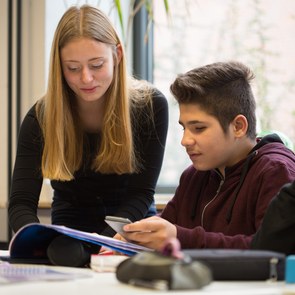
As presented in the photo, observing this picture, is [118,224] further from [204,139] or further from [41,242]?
[204,139]

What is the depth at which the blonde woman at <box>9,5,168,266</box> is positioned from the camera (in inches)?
76.3

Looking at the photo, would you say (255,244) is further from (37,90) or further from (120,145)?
(37,90)

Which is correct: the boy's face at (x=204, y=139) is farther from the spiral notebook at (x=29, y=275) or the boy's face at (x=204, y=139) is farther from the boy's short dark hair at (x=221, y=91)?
the spiral notebook at (x=29, y=275)

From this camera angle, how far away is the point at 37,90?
2.94m

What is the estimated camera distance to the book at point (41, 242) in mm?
1357

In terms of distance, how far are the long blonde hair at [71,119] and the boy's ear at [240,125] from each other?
0.40 meters

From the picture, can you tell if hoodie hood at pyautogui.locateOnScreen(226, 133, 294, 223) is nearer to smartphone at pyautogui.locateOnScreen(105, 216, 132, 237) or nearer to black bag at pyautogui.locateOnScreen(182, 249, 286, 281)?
smartphone at pyautogui.locateOnScreen(105, 216, 132, 237)

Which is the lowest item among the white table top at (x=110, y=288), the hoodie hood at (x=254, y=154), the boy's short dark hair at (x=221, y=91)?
the white table top at (x=110, y=288)

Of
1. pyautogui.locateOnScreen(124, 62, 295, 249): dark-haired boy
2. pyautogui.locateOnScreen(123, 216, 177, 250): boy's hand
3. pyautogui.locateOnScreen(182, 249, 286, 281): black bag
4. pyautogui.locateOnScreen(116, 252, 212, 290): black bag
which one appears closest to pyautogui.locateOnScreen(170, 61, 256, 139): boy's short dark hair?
pyautogui.locateOnScreen(124, 62, 295, 249): dark-haired boy

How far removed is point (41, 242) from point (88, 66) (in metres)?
0.62

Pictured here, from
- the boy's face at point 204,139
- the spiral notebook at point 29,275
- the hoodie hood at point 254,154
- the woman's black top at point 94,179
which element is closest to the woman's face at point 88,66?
the woman's black top at point 94,179

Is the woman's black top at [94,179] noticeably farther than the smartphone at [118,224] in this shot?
Yes

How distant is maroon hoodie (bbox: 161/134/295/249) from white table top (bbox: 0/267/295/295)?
331 mm

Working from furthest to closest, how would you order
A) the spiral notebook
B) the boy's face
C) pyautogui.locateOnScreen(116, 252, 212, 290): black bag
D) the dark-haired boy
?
the boy's face → the dark-haired boy → the spiral notebook → pyautogui.locateOnScreen(116, 252, 212, 290): black bag
